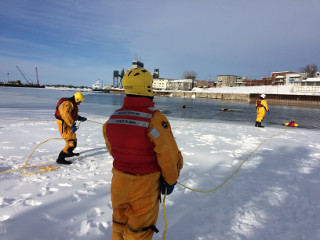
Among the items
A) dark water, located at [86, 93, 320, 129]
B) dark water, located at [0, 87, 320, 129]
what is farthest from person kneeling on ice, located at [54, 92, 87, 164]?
dark water, located at [86, 93, 320, 129]

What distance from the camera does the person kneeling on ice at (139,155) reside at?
4.84 ft

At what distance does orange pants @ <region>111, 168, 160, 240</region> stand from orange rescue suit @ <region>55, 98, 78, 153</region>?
2.90 metres

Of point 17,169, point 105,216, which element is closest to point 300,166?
point 105,216

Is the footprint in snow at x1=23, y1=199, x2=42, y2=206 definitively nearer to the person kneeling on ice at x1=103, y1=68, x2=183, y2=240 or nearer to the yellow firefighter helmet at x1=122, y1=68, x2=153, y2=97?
the person kneeling on ice at x1=103, y1=68, x2=183, y2=240

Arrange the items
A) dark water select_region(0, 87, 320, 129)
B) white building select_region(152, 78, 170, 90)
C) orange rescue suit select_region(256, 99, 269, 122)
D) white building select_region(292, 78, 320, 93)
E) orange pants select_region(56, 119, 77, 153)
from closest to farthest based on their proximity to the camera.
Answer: orange pants select_region(56, 119, 77, 153)
orange rescue suit select_region(256, 99, 269, 122)
dark water select_region(0, 87, 320, 129)
white building select_region(292, 78, 320, 93)
white building select_region(152, 78, 170, 90)

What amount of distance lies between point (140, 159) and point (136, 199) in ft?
1.13

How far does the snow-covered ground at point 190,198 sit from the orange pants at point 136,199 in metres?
0.92

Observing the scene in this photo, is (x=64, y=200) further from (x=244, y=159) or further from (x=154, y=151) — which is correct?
(x=244, y=159)

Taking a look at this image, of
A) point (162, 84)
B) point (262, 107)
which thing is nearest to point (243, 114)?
point (262, 107)

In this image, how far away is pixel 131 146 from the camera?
4.87 feet

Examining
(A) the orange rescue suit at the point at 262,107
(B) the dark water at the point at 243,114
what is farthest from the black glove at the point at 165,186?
(B) the dark water at the point at 243,114

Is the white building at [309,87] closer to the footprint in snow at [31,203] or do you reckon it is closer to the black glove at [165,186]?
Result: the black glove at [165,186]

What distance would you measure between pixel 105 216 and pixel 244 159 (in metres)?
3.95

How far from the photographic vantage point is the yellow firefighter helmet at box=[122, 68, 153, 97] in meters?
1.55
